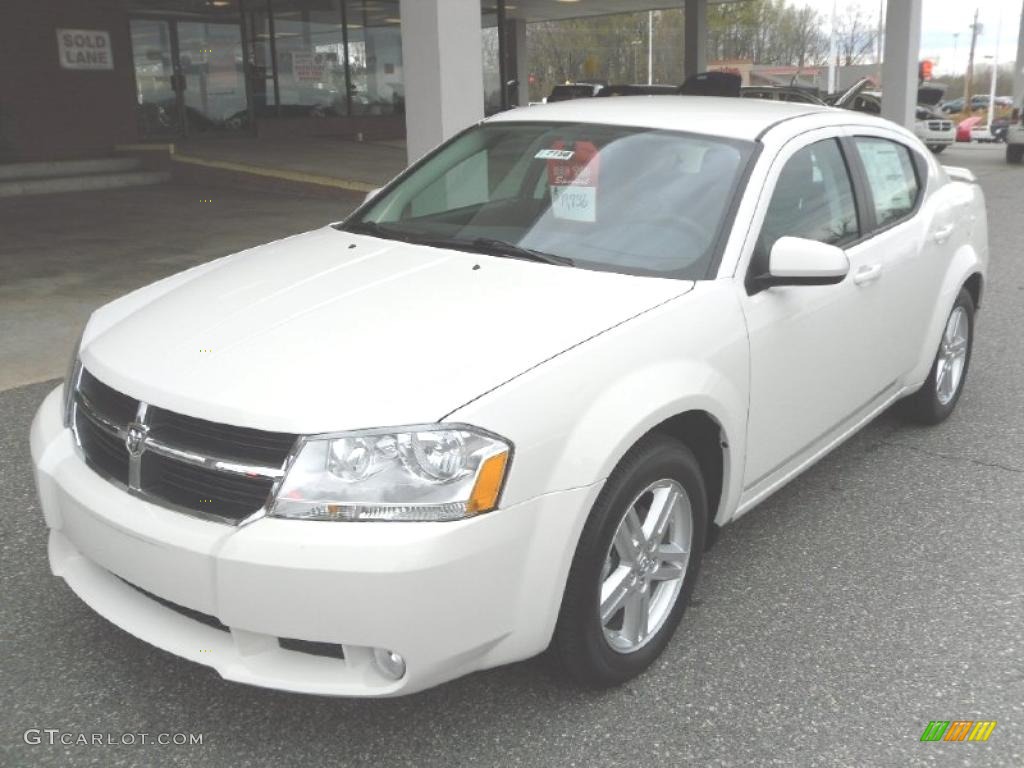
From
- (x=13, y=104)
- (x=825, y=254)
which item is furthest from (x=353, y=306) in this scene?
(x=13, y=104)

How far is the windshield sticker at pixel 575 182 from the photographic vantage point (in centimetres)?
340

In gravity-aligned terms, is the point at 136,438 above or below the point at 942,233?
below

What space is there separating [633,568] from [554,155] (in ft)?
5.44

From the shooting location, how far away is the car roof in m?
3.57

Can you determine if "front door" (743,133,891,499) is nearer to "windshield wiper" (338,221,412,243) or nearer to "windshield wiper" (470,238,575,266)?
"windshield wiper" (470,238,575,266)

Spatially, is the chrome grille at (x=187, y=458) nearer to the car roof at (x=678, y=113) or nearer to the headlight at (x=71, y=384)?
the headlight at (x=71, y=384)

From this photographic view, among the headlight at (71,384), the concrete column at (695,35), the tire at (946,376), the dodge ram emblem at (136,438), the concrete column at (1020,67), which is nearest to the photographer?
the dodge ram emblem at (136,438)

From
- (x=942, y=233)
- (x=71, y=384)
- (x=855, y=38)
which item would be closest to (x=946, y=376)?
(x=942, y=233)

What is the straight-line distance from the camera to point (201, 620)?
245cm

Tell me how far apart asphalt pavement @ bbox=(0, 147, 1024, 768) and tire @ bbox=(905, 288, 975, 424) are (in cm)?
92

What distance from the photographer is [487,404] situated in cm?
231

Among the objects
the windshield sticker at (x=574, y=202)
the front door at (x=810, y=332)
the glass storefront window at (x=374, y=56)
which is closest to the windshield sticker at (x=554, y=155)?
the windshield sticker at (x=574, y=202)

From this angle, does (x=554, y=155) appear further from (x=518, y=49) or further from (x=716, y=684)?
(x=518, y=49)

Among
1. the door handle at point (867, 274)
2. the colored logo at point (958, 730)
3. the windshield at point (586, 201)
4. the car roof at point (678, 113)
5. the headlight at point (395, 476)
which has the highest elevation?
the car roof at point (678, 113)
